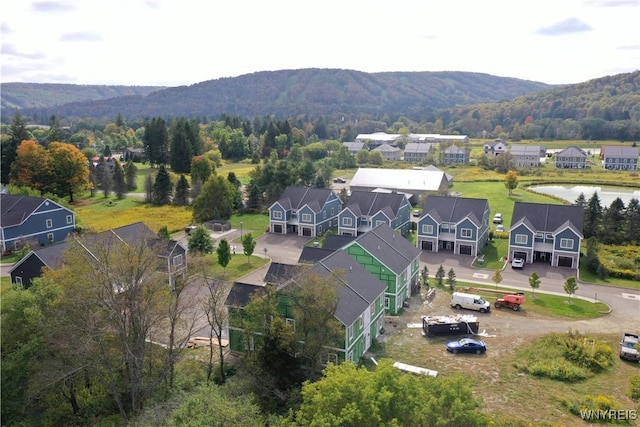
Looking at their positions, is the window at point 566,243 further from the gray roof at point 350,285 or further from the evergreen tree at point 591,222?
the gray roof at point 350,285

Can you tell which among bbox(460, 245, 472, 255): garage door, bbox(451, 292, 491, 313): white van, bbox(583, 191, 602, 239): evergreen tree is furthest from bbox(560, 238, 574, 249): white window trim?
bbox(451, 292, 491, 313): white van

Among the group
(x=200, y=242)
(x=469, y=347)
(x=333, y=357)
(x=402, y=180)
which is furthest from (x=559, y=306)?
(x=402, y=180)

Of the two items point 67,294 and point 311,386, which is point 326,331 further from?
point 67,294

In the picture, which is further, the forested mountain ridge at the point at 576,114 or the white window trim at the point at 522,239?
the forested mountain ridge at the point at 576,114

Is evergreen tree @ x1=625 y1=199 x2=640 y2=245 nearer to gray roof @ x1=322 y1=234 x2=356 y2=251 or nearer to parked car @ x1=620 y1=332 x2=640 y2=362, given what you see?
parked car @ x1=620 y1=332 x2=640 y2=362

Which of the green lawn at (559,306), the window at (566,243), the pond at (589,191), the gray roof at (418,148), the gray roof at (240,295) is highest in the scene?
the gray roof at (418,148)

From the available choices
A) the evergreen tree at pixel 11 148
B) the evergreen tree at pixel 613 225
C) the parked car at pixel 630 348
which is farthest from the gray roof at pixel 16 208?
the evergreen tree at pixel 613 225
